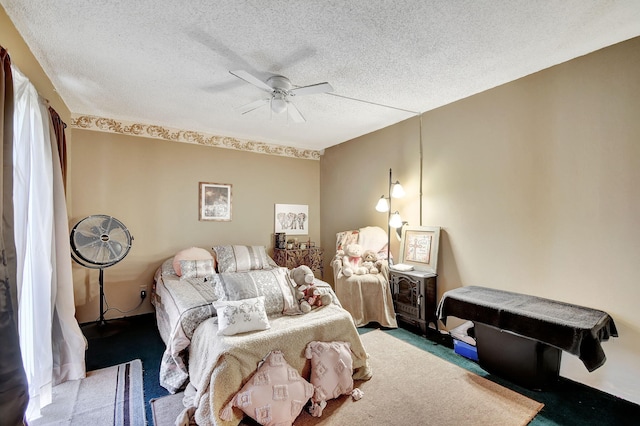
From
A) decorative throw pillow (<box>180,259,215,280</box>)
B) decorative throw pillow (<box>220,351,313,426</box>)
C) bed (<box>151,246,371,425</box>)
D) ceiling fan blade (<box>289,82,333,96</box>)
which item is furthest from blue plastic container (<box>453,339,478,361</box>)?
decorative throw pillow (<box>180,259,215,280</box>)

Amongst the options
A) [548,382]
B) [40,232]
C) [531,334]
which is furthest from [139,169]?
[548,382]

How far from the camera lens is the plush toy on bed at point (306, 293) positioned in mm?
2609

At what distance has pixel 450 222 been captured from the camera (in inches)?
130

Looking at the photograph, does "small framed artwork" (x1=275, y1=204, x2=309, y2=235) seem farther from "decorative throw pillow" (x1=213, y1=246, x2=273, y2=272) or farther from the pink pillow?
the pink pillow

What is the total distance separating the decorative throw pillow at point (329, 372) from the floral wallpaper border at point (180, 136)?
11.0 ft

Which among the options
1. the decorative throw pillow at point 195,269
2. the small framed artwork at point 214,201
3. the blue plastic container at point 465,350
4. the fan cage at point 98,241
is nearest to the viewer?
the blue plastic container at point 465,350

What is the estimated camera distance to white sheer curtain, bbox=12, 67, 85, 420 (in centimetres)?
189

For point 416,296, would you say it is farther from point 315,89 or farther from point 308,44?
point 308,44

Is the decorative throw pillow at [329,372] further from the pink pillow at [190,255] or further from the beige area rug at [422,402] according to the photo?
the pink pillow at [190,255]

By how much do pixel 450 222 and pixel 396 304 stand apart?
3.78ft

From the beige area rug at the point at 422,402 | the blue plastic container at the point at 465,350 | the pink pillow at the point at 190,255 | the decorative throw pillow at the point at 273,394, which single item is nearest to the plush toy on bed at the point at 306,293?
the decorative throw pillow at the point at 273,394

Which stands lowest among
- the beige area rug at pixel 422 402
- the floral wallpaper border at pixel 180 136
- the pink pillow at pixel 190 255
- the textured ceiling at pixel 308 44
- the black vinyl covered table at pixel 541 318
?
the beige area rug at pixel 422 402

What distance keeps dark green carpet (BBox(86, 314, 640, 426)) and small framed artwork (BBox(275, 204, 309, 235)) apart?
213cm

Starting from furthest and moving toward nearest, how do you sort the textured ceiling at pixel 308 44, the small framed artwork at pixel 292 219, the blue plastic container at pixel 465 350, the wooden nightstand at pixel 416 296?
the small framed artwork at pixel 292 219
the wooden nightstand at pixel 416 296
the blue plastic container at pixel 465 350
the textured ceiling at pixel 308 44
